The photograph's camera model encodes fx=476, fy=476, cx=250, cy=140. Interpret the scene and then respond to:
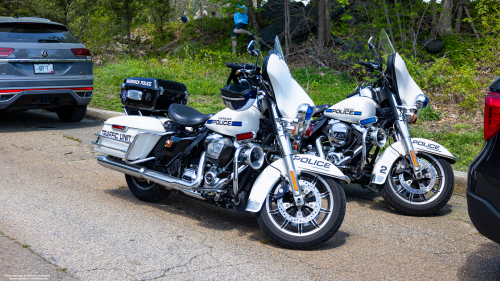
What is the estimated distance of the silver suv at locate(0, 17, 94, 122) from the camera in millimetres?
8062

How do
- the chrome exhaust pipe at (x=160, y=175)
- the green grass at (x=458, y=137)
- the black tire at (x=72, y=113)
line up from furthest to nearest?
the black tire at (x=72, y=113) → the green grass at (x=458, y=137) → the chrome exhaust pipe at (x=160, y=175)

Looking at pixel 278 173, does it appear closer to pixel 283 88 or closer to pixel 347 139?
pixel 283 88

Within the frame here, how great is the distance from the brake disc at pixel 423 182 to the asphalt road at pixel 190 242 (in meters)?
0.29

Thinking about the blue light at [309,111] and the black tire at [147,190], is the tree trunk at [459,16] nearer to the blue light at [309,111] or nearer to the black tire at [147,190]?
the blue light at [309,111]

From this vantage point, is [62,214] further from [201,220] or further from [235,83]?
[235,83]

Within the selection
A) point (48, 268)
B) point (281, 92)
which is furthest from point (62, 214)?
point (281, 92)

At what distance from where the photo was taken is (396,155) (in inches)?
190

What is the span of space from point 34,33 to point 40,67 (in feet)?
2.33

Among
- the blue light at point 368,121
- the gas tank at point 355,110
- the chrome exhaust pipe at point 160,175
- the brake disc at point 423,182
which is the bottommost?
the chrome exhaust pipe at point 160,175

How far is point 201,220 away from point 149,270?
1182 mm

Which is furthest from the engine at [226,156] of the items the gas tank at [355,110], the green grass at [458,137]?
the green grass at [458,137]

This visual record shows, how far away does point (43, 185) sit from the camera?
17.7ft

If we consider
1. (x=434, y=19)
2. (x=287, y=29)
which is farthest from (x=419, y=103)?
(x=287, y=29)

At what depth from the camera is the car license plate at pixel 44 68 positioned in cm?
832
